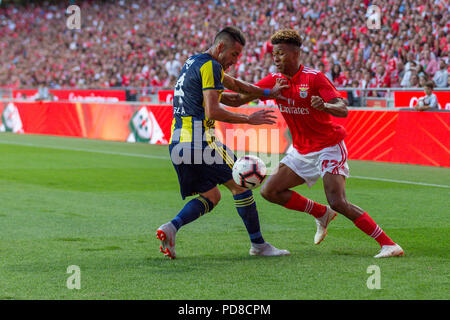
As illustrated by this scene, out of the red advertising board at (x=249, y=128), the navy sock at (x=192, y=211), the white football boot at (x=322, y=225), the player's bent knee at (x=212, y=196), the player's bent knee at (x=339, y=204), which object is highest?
the red advertising board at (x=249, y=128)

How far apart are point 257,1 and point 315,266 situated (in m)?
26.6

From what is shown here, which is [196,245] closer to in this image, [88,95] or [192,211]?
[192,211]

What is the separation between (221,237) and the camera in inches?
293

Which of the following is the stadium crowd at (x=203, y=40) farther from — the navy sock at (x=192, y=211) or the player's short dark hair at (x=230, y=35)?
the navy sock at (x=192, y=211)

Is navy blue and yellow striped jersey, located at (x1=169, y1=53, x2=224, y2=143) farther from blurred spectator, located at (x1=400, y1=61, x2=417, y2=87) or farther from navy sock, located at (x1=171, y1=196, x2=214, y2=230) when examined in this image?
blurred spectator, located at (x1=400, y1=61, x2=417, y2=87)

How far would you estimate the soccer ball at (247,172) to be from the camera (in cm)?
618

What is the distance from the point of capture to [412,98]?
720 inches

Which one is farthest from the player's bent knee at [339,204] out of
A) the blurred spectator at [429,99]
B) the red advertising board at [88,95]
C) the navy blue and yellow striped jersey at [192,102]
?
the red advertising board at [88,95]

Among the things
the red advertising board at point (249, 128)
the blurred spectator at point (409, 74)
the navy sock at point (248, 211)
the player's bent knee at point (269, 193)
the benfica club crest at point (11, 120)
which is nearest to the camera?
the navy sock at point (248, 211)

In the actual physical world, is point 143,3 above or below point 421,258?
above

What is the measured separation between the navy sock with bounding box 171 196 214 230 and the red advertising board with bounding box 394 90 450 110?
12.3 m

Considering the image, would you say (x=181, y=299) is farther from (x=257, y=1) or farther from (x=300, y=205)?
(x=257, y=1)

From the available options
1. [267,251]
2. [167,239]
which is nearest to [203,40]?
[267,251]
